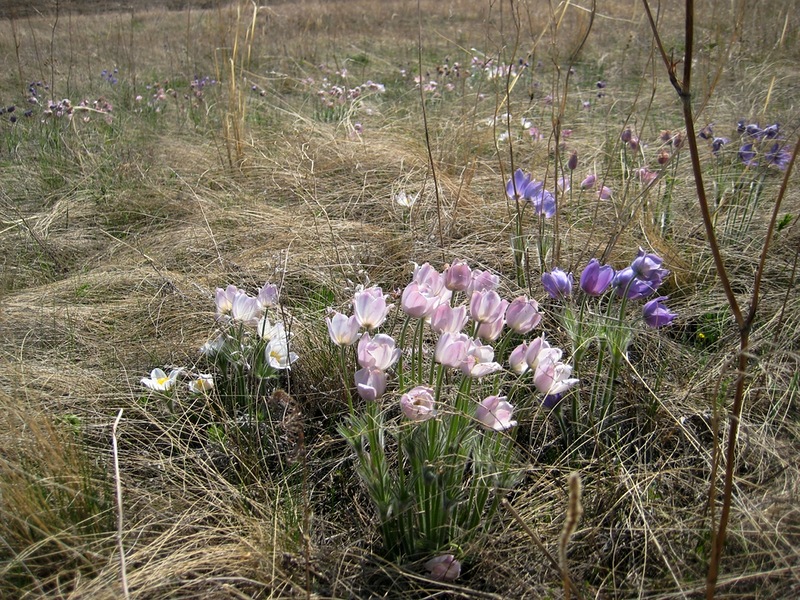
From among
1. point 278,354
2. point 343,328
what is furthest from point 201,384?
point 343,328

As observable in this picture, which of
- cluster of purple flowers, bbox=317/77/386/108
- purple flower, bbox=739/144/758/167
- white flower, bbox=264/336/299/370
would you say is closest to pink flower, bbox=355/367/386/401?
white flower, bbox=264/336/299/370

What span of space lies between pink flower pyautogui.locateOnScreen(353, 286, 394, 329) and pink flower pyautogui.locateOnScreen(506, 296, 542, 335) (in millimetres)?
254

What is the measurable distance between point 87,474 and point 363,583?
0.60 m

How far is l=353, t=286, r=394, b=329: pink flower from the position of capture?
1243 mm

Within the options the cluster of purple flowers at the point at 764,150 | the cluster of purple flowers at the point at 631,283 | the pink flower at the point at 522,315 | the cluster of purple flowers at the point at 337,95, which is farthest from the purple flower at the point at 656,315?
the cluster of purple flowers at the point at 337,95

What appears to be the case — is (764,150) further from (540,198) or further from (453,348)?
(453,348)

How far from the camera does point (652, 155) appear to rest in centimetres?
335

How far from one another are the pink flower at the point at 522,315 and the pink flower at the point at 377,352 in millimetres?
270

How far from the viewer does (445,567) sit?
44.8 inches

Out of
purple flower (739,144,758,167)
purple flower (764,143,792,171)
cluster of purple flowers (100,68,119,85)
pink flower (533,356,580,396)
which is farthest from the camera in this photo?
cluster of purple flowers (100,68,119,85)

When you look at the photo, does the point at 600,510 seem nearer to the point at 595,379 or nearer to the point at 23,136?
the point at 595,379

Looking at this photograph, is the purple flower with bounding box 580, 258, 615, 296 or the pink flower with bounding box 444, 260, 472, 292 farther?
the purple flower with bounding box 580, 258, 615, 296

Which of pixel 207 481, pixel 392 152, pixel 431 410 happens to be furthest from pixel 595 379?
pixel 392 152

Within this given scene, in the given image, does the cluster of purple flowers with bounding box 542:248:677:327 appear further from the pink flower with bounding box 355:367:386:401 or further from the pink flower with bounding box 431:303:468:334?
the pink flower with bounding box 355:367:386:401
